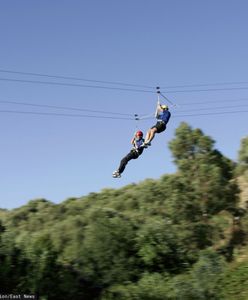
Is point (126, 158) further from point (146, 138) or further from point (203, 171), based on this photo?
point (203, 171)

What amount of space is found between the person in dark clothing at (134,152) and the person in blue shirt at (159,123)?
198 millimetres

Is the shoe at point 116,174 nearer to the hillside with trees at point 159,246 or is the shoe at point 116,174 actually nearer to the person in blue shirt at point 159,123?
the person in blue shirt at point 159,123

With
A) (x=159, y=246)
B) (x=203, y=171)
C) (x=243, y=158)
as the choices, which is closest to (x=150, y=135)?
(x=159, y=246)

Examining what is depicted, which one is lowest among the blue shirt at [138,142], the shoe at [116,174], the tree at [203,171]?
the shoe at [116,174]

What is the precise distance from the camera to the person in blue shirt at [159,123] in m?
19.3

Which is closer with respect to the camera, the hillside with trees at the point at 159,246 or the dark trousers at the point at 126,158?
the dark trousers at the point at 126,158

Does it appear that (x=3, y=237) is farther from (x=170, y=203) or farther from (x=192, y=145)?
(x=192, y=145)

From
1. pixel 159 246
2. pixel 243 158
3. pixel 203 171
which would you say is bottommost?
pixel 159 246

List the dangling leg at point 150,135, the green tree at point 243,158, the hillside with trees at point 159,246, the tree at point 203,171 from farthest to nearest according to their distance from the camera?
the green tree at point 243,158 < the tree at point 203,171 < the hillside with trees at point 159,246 < the dangling leg at point 150,135

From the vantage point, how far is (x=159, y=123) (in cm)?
1952

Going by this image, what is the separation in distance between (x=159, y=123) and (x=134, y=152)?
1.35 metres

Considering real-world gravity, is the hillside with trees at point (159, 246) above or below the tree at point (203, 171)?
below

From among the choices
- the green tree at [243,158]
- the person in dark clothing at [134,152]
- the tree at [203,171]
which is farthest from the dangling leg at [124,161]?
the green tree at [243,158]

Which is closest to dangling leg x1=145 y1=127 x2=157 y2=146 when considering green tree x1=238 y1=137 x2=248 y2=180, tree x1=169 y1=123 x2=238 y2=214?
tree x1=169 y1=123 x2=238 y2=214
